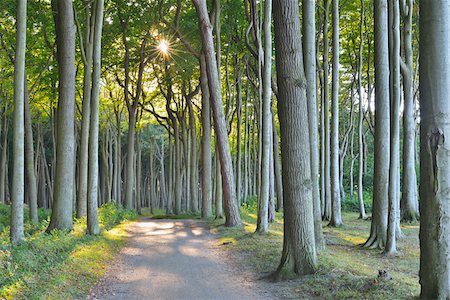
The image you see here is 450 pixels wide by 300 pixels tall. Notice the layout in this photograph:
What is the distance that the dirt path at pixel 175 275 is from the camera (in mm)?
8125

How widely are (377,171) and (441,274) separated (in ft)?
24.1

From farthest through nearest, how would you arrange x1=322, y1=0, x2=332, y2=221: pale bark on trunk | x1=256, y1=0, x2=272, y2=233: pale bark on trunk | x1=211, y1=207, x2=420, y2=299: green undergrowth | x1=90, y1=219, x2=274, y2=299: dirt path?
1. x1=322, y1=0, x2=332, y2=221: pale bark on trunk
2. x1=256, y1=0, x2=272, y2=233: pale bark on trunk
3. x1=90, y1=219, x2=274, y2=299: dirt path
4. x1=211, y1=207, x2=420, y2=299: green undergrowth

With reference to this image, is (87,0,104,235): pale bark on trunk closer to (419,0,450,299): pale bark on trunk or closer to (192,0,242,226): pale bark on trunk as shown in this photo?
(192,0,242,226): pale bark on trunk

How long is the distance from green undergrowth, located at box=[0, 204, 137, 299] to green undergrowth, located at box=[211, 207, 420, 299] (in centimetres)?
335

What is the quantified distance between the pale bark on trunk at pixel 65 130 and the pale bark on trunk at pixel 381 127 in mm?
9110

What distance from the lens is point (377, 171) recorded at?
13008 millimetres

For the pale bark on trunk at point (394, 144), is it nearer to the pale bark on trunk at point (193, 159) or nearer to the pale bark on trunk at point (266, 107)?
the pale bark on trunk at point (266, 107)

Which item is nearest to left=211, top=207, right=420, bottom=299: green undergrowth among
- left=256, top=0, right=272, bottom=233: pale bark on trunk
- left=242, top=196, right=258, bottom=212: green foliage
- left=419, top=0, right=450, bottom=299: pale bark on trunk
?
left=419, top=0, right=450, bottom=299: pale bark on trunk

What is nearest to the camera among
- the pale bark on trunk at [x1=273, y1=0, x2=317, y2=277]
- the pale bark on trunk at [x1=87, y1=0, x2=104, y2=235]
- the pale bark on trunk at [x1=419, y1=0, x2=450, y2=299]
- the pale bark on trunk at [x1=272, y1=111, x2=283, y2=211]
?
the pale bark on trunk at [x1=419, y1=0, x2=450, y2=299]

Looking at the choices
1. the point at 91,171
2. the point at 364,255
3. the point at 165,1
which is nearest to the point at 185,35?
the point at 165,1

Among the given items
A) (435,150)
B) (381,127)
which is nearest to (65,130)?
(381,127)

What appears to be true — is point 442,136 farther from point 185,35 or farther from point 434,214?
point 185,35

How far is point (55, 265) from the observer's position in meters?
9.00

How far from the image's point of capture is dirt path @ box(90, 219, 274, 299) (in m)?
8.12
